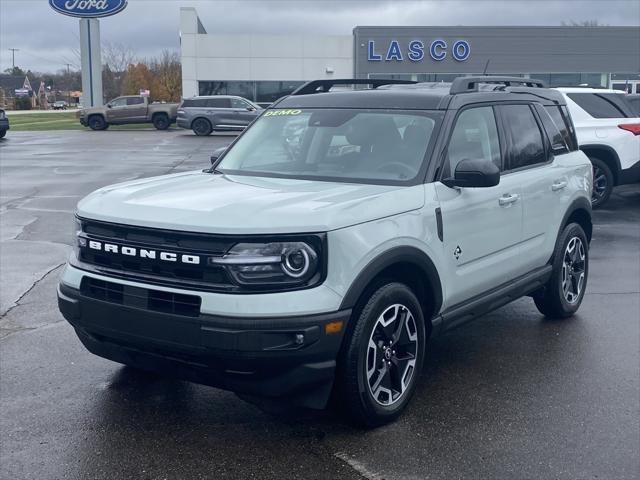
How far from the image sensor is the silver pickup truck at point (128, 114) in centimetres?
3975

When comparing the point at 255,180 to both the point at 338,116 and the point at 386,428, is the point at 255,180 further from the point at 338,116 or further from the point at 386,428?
the point at 386,428

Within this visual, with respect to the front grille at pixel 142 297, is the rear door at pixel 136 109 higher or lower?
higher

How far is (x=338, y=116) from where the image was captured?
214 inches

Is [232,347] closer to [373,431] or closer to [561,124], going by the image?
[373,431]

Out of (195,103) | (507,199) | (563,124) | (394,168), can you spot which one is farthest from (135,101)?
(394,168)

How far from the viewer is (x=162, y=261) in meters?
3.96

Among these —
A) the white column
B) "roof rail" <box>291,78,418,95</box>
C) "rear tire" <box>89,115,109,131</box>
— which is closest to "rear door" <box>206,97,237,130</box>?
"rear tire" <box>89,115,109,131</box>

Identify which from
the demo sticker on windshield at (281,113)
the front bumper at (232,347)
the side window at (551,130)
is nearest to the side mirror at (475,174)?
the front bumper at (232,347)

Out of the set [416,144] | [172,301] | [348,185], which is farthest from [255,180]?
[172,301]

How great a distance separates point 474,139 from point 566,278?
74.4 inches

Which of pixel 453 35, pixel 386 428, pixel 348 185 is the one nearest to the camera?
pixel 386 428

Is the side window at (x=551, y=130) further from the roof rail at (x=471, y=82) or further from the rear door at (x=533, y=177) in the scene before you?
the roof rail at (x=471, y=82)

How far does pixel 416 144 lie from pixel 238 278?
176 cm

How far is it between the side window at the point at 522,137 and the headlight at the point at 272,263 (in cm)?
239
